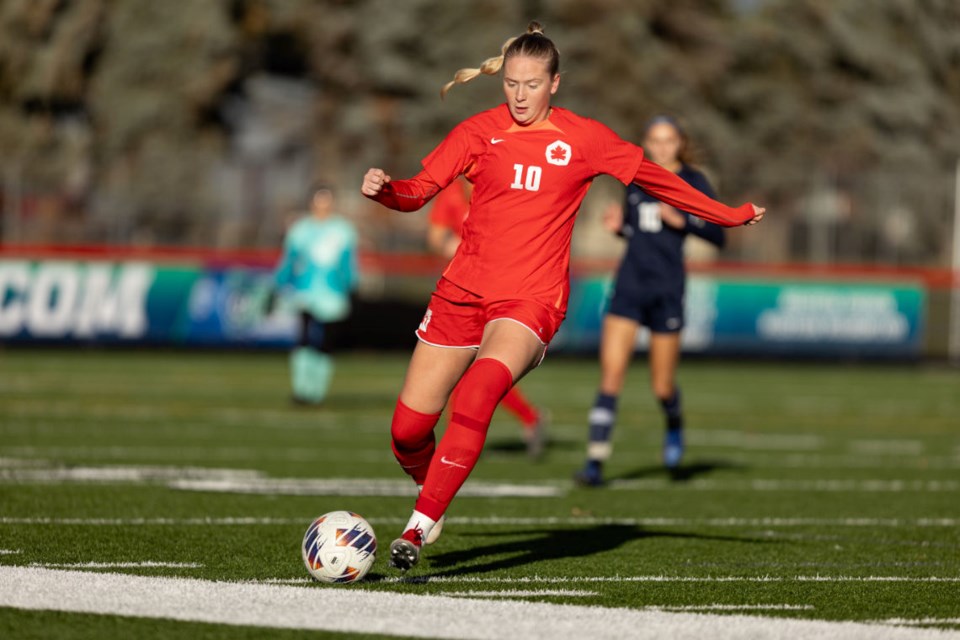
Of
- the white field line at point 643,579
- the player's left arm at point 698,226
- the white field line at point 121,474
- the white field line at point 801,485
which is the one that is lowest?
the white field line at point 801,485

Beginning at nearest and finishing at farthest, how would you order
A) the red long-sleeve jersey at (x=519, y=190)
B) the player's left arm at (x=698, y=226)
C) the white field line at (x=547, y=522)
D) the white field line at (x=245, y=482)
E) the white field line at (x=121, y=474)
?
the red long-sleeve jersey at (x=519, y=190)
the white field line at (x=547, y=522)
the white field line at (x=245, y=482)
the white field line at (x=121, y=474)
the player's left arm at (x=698, y=226)

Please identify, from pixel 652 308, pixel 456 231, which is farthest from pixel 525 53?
pixel 456 231

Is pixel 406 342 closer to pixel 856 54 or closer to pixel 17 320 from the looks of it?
pixel 17 320

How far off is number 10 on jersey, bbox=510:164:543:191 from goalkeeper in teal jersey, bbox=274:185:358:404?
33.7ft

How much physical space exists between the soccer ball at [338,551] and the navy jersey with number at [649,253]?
4.90m

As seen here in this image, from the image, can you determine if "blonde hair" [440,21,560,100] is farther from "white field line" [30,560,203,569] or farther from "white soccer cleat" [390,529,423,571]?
"white field line" [30,560,203,569]

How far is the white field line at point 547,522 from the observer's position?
8.56 metres

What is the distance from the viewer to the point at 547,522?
9234mm

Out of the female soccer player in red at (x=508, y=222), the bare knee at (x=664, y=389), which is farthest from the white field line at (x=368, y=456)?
the female soccer player in red at (x=508, y=222)

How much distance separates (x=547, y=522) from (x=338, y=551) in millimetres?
2669

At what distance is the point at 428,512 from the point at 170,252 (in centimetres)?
2068

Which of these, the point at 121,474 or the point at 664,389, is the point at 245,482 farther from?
the point at 664,389

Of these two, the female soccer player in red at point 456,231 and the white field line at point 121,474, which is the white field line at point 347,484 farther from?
the female soccer player in red at point 456,231

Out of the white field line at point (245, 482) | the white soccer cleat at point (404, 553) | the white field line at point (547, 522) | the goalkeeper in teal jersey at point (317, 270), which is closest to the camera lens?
the white soccer cleat at point (404, 553)
